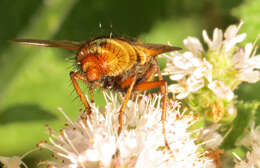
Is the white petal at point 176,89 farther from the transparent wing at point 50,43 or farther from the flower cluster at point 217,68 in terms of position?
the transparent wing at point 50,43

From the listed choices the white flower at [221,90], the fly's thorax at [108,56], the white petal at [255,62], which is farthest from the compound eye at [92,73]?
the white petal at [255,62]

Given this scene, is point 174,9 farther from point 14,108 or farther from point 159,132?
point 159,132

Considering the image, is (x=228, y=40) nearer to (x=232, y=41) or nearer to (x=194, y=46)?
(x=232, y=41)

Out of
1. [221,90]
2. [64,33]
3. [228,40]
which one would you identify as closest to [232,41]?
[228,40]

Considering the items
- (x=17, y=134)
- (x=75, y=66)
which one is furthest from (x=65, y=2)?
(x=17, y=134)

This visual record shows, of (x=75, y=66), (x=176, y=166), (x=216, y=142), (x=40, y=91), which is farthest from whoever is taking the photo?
(x=40, y=91)

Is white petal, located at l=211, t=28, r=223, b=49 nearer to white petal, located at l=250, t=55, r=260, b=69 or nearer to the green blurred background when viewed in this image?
white petal, located at l=250, t=55, r=260, b=69
